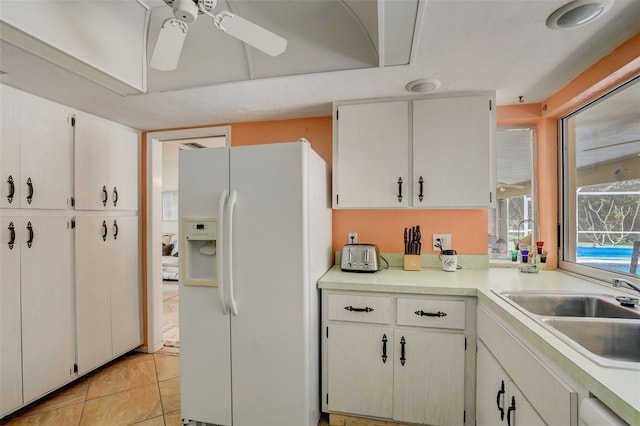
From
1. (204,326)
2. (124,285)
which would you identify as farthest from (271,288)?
(124,285)

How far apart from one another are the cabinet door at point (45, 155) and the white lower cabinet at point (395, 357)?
2.07 m

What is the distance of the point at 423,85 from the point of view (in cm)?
186

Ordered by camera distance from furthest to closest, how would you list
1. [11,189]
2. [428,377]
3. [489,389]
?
[11,189] < [428,377] < [489,389]

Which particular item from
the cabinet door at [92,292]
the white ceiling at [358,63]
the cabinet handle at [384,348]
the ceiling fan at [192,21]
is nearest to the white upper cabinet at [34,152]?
the white ceiling at [358,63]

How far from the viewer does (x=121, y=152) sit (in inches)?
103

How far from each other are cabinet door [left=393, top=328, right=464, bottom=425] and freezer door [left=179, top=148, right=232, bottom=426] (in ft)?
3.40

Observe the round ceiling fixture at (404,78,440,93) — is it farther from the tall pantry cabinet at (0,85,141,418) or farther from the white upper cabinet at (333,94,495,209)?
the tall pantry cabinet at (0,85,141,418)

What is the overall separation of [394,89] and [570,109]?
1.25 meters

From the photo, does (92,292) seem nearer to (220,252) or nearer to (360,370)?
(220,252)

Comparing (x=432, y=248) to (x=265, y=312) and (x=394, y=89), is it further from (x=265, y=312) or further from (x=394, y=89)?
(x=265, y=312)

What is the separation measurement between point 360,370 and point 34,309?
87.3 inches

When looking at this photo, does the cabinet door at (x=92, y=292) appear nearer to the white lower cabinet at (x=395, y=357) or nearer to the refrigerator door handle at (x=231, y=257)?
the refrigerator door handle at (x=231, y=257)

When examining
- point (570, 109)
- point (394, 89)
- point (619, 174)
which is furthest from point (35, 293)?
point (570, 109)

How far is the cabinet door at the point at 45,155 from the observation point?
6.22 ft
